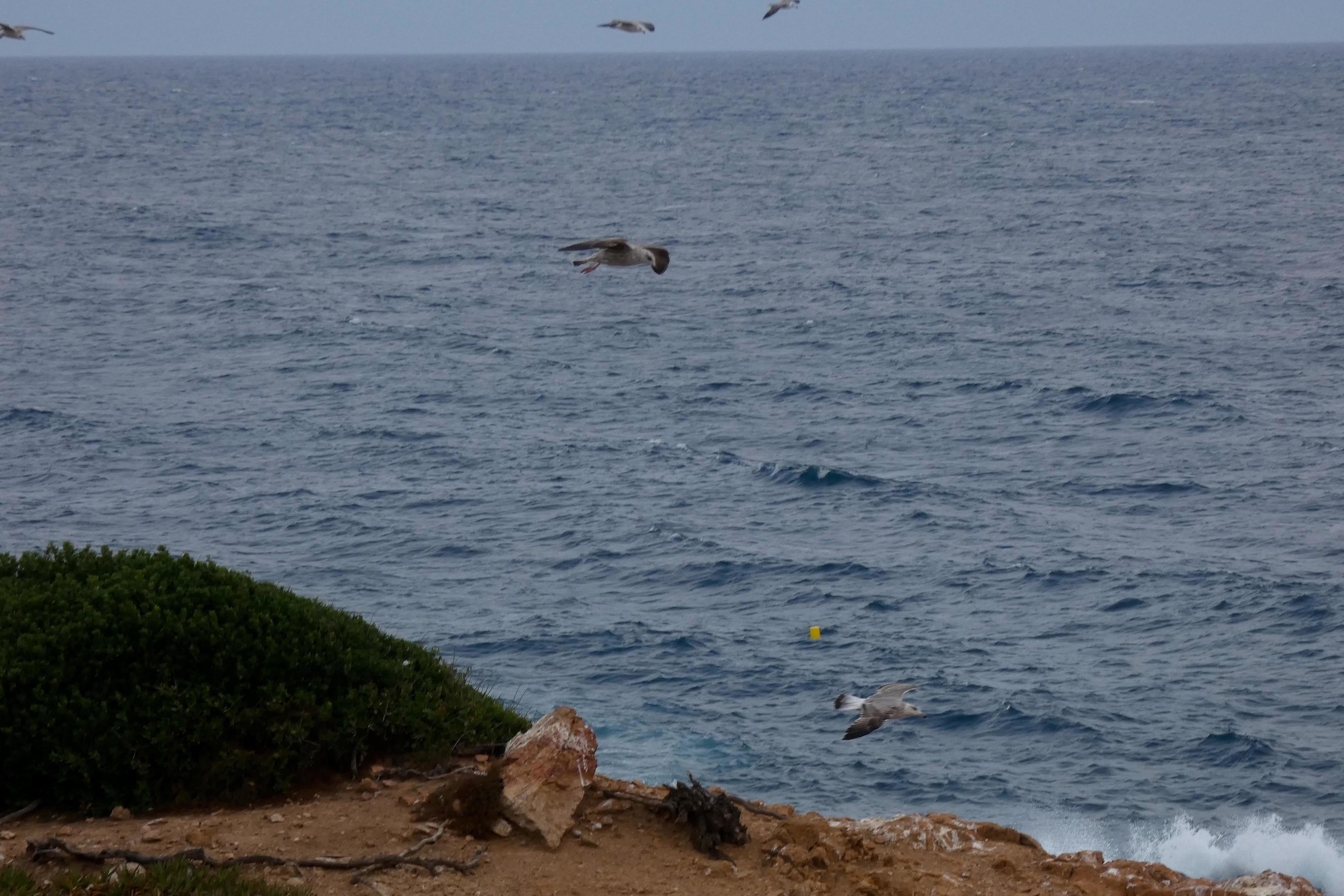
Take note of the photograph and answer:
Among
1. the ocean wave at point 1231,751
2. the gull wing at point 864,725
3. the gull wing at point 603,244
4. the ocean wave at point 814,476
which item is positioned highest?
the gull wing at point 603,244

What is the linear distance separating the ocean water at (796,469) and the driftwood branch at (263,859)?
1498 centimetres

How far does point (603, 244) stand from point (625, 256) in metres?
0.98

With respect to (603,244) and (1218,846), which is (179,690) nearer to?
(603,244)

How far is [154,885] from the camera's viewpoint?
7863 millimetres

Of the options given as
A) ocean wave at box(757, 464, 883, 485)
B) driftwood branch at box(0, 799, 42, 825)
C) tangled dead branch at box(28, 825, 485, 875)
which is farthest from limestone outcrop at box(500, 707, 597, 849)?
ocean wave at box(757, 464, 883, 485)

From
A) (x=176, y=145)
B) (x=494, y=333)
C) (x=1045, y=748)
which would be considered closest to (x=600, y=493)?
(x=1045, y=748)

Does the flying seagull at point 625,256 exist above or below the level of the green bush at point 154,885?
above

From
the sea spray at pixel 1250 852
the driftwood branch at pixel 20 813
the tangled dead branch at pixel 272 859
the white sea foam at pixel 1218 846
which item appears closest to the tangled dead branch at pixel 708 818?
the tangled dead branch at pixel 272 859

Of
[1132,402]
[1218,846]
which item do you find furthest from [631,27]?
[1132,402]

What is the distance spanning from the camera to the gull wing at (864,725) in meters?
12.1

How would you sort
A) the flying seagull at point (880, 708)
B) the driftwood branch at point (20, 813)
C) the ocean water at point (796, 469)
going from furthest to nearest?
the ocean water at point (796, 469) → the flying seagull at point (880, 708) → the driftwood branch at point (20, 813)

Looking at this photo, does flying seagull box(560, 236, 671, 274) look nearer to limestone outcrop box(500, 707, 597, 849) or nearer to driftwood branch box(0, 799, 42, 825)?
limestone outcrop box(500, 707, 597, 849)

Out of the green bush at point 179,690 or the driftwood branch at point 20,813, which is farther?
the green bush at point 179,690

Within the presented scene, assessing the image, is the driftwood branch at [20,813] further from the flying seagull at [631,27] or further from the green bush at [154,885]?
the flying seagull at [631,27]
